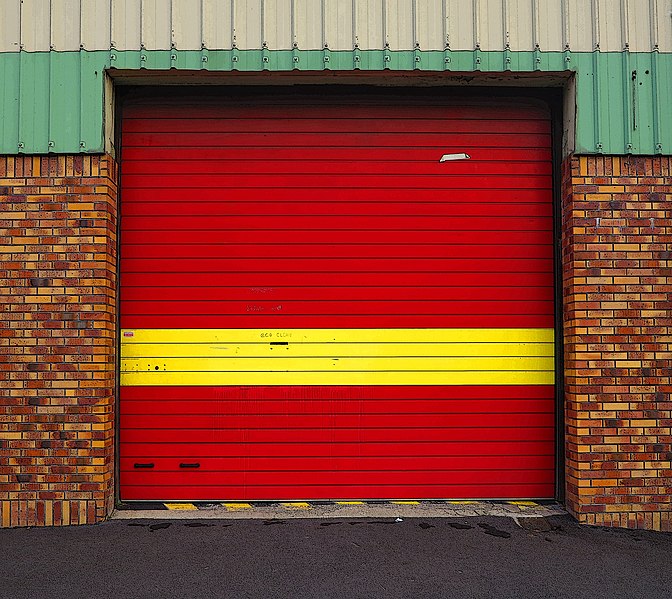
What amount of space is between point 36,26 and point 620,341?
18.8 ft

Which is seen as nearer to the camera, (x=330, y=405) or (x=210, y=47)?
(x=210, y=47)

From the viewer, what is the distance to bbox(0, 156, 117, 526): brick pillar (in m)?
5.58

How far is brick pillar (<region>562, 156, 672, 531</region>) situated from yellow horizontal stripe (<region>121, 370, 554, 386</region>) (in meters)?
0.59

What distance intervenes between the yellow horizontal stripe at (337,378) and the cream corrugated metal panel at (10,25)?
9.87ft

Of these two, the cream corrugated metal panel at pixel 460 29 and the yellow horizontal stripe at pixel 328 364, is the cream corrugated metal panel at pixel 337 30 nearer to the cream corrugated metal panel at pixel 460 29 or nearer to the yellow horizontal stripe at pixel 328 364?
the cream corrugated metal panel at pixel 460 29

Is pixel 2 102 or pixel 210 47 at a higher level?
pixel 210 47

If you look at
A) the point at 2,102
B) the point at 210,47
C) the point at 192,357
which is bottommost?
the point at 192,357

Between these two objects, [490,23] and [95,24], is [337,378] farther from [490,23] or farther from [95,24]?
[95,24]

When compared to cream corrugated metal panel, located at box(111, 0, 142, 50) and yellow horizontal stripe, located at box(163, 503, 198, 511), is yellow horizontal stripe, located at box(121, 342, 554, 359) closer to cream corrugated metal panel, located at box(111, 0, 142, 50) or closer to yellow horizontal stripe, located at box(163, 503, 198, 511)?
yellow horizontal stripe, located at box(163, 503, 198, 511)

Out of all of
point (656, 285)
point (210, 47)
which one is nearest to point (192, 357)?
point (210, 47)

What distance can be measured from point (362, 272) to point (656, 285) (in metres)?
2.56

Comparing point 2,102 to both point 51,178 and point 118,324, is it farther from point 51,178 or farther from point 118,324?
point 118,324

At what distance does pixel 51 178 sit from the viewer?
5.71 metres

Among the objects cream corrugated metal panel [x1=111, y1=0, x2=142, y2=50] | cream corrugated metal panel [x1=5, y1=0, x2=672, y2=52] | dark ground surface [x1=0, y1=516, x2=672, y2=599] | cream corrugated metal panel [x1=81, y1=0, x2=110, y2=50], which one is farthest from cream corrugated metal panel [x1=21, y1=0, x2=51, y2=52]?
dark ground surface [x1=0, y1=516, x2=672, y2=599]
